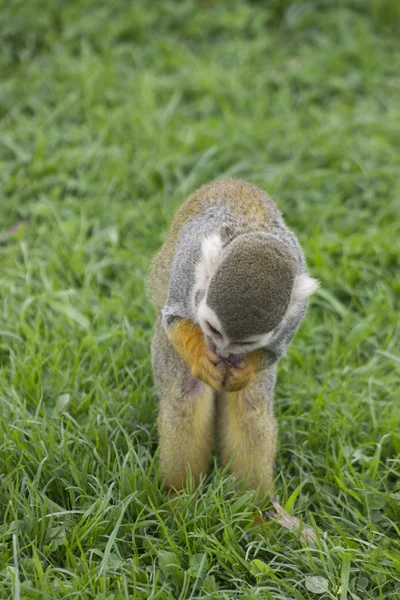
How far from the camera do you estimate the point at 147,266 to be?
193 inches

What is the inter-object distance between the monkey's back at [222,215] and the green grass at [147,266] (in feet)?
1.90

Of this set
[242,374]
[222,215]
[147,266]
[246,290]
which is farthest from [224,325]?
[147,266]

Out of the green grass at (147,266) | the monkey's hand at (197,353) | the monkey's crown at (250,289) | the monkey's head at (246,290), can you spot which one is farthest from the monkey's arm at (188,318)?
the green grass at (147,266)

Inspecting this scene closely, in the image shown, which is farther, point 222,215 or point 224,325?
point 222,215

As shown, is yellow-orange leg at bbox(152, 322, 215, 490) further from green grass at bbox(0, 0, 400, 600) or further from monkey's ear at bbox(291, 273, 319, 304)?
monkey's ear at bbox(291, 273, 319, 304)

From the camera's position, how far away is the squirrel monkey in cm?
289

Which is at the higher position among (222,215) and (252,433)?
(222,215)

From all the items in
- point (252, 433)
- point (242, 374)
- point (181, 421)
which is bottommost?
point (252, 433)

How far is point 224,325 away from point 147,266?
2.07 m

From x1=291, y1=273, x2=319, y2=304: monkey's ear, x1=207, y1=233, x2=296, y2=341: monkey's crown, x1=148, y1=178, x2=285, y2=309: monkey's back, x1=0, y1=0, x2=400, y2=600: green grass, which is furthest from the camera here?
x1=148, y1=178, x2=285, y2=309: monkey's back

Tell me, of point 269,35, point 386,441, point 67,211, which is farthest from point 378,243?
point 269,35

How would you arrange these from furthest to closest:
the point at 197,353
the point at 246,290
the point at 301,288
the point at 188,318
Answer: the point at 188,318 → the point at 197,353 → the point at 301,288 → the point at 246,290

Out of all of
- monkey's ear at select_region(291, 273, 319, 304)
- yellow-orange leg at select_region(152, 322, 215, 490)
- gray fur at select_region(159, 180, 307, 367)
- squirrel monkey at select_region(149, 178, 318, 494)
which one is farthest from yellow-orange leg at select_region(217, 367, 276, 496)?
monkey's ear at select_region(291, 273, 319, 304)

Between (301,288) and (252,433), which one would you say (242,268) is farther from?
(252,433)
